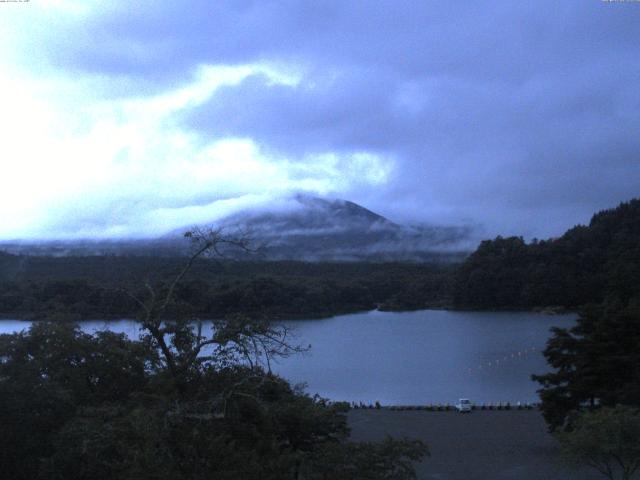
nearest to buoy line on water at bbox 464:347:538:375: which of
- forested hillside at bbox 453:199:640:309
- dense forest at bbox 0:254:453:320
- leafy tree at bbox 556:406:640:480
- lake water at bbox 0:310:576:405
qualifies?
lake water at bbox 0:310:576:405

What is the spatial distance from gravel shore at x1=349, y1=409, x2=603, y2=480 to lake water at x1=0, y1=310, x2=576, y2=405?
2.97m

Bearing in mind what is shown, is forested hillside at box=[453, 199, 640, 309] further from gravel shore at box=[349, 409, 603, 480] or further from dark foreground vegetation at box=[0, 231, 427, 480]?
dark foreground vegetation at box=[0, 231, 427, 480]

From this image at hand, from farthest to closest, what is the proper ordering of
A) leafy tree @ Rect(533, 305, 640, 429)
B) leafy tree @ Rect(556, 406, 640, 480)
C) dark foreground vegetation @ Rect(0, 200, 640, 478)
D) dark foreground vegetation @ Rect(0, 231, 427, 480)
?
leafy tree @ Rect(533, 305, 640, 429)
leafy tree @ Rect(556, 406, 640, 480)
dark foreground vegetation @ Rect(0, 200, 640, 478)
dark foreground vegetation @ Rect(0, 231, 427, 480)

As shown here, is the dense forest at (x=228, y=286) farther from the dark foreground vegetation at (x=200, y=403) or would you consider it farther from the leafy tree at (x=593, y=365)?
the dark foreground vegetation at (x=200, y=403)

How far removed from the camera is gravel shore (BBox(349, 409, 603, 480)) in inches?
532

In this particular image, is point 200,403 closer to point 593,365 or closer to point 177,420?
point 177,420

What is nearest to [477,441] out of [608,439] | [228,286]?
[608,439]

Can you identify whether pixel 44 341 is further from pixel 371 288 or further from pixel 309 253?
pixel 309 253

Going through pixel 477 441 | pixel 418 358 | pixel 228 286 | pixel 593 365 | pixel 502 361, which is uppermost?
pixel 228 286

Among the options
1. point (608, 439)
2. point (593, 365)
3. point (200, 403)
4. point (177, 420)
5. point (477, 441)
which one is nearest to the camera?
point (177, 420)

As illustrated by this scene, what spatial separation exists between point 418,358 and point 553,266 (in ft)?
88.6

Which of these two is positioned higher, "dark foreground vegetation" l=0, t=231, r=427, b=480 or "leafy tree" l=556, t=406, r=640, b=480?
"dark foreground vegetation" l=0, t=231, r=427, b=480

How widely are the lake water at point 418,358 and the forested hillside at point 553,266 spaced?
12.4ft

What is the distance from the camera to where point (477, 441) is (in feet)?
54.3
